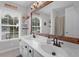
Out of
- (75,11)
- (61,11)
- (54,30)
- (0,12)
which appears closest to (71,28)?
(75,11)

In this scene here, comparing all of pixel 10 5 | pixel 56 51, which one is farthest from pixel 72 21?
pixel 10 5

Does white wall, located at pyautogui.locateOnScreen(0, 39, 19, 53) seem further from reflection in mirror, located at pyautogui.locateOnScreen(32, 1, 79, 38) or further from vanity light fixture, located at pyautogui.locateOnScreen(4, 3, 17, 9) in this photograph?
reflection in mirror, located at pyautogui.locateOnScreen(32, 1, 79, 38)

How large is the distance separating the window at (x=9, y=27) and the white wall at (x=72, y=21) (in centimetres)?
274

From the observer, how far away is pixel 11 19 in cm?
392

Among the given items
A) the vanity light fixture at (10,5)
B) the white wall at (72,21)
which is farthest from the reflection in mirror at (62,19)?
the vanity light fixture at (10,5)

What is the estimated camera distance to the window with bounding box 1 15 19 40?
3.72 m

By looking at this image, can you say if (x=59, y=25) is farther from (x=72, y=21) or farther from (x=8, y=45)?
(x=8, y=45)

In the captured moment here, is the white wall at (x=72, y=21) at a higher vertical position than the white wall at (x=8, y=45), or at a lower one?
higher

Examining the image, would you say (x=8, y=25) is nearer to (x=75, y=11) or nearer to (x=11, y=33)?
(x=11, y=33)

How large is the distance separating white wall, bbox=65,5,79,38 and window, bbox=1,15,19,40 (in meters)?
2.74

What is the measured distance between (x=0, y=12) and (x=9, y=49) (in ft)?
4.82

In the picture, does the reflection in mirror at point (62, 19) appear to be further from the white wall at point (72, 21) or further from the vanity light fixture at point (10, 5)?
the vanity light fixture at point (10, 5)

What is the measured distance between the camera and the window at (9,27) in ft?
12.2

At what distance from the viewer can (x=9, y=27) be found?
3.88 meters
